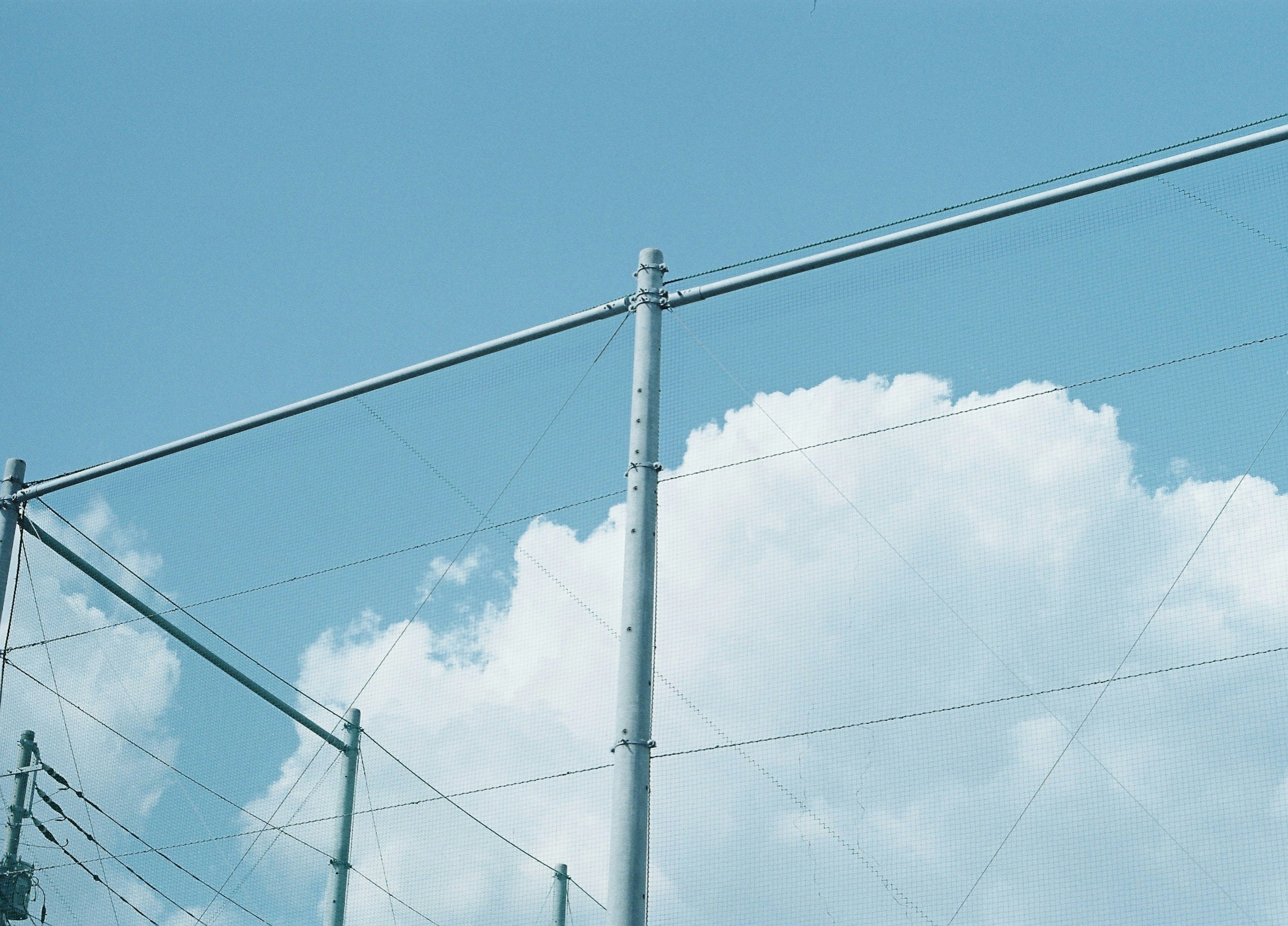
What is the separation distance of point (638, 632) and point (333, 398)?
117 inches

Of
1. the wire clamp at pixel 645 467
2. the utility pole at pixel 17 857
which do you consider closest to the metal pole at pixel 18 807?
the utility pole at pixel 17 857

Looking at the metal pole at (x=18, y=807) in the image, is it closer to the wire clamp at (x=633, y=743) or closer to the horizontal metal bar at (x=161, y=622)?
the horizontal metal bar at (x=161, y=622)

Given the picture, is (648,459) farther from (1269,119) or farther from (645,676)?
(1269,119)

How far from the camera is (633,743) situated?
7.05 m

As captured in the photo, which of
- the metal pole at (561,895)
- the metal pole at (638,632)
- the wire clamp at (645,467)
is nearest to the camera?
the metal pole at (638,632)

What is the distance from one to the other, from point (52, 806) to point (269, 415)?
13.7 feet

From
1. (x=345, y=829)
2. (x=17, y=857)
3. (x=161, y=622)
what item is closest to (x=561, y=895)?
(x=345, y=829)

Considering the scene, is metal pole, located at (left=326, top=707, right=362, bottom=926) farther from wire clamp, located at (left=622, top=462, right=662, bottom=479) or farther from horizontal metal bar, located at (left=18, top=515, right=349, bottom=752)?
wire clamp, located at (left=622, top=462, right=662, bottom=479)

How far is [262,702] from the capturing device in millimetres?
9992

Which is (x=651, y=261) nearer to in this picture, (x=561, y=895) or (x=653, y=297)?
(x=653, y=297)

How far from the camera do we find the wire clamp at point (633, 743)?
23.2ft

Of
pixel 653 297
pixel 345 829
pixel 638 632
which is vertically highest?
pixel 653 297

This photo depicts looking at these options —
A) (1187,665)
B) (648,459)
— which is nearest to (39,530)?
(648,459)

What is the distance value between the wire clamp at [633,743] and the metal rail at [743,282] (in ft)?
8.02
